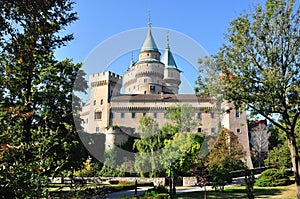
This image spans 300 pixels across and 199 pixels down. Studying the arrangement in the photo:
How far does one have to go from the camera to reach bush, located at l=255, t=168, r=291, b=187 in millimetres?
21053

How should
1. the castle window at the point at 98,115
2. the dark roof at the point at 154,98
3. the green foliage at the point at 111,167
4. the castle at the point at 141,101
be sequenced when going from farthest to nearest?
1. the castle window at the point at 98,115
2. the dark roof at the point at 154,98
3. the castle at the point at 141,101
4. the green foliage at the point at 111,167

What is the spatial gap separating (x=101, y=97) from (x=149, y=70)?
1123 cm

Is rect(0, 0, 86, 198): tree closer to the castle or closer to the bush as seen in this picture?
the bush

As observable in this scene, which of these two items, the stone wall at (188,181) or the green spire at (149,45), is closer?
the stone wall at (188,181)

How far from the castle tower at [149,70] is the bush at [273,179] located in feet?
133

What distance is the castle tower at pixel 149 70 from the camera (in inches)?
2418

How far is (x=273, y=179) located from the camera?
21547 millimetres

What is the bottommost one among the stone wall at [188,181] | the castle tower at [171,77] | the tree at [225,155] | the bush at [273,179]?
the stone wall at [188,181]

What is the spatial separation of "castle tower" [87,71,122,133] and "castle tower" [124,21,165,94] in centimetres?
490

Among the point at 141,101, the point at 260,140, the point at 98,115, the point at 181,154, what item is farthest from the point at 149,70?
the point at 181,154

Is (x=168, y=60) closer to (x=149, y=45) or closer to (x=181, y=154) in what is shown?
(x=149, y=45)

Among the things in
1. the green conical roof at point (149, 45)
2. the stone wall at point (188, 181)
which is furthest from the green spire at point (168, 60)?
the stone wall at point (188, 181)

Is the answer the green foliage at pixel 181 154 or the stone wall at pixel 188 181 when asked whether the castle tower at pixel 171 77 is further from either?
the stone wall at pixel 188 181

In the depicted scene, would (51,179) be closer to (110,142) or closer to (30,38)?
(30,38)
